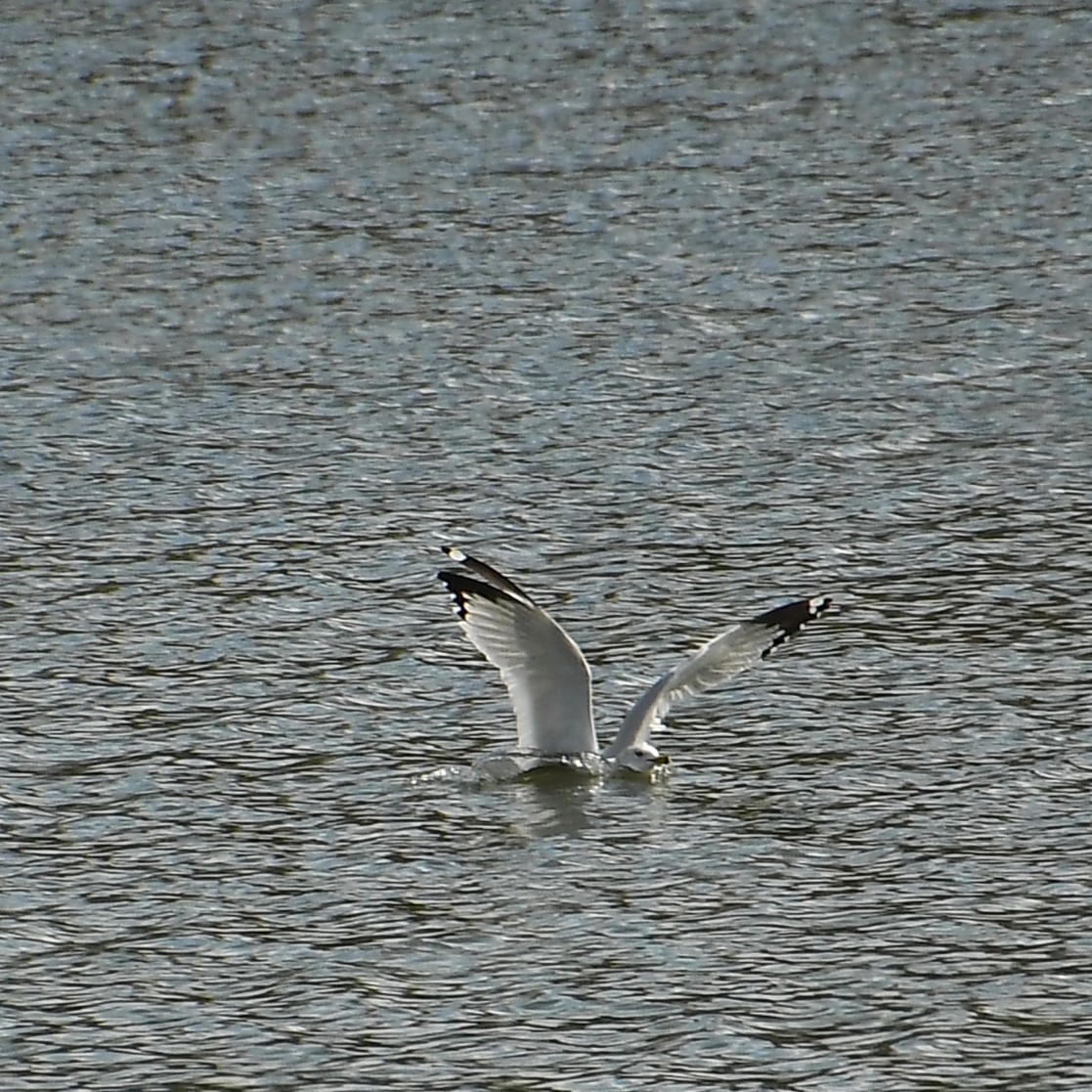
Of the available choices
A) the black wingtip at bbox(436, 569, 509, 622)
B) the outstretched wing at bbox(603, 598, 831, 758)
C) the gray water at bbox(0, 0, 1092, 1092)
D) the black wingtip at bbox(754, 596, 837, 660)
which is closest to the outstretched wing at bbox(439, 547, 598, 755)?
the black wingtip at bbox(436, 569, 509, 622)

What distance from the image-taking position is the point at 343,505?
833 inches

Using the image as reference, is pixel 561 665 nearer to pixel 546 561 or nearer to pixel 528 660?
pixel 528 660

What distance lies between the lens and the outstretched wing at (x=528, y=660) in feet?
51.1

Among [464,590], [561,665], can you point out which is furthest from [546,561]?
[561,665]

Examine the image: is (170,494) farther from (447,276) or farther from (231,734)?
(447,276)

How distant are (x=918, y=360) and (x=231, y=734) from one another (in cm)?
1019

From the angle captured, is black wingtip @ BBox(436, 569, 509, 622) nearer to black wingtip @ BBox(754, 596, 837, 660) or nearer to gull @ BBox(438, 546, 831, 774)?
gull @ BBox(438, 546, 831, 774)

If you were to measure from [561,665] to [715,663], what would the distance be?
95 centimetres

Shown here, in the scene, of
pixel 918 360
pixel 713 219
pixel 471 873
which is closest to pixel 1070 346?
pixel 918 360

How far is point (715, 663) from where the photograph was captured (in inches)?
624

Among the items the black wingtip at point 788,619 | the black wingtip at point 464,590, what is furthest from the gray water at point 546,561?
the black wingtip at point 464,590

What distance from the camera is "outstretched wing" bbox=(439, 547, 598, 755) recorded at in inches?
613

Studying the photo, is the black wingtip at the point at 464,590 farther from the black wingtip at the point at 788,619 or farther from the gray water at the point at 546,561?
the black wingtip at the point at 788,619

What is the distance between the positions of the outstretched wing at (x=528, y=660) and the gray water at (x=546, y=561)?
15.6 inches
